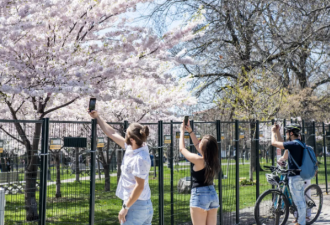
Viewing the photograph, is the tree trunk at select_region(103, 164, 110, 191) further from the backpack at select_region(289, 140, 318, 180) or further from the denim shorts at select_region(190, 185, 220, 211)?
the backpack at select_region(289, 140, 318, 180)

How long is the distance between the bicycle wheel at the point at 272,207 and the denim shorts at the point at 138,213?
11.9 feet

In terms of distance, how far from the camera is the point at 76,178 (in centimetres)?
575

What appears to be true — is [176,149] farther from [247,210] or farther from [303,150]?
[247,210]

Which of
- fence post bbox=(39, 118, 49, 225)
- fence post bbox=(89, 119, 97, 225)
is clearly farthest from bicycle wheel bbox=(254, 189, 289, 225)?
fence post bbox=(39, 118, 49, 225)

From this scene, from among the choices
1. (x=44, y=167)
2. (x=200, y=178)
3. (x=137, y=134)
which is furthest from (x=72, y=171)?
(x=137, y=134)

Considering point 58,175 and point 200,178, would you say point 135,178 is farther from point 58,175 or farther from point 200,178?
point 58,175

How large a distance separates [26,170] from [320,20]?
28.8 feet

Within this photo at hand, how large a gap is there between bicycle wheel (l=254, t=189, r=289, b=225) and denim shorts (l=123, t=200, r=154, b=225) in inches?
143

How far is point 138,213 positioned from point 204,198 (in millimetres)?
1170

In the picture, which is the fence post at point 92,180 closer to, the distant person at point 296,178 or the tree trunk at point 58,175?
the tree trunk at point 58,175

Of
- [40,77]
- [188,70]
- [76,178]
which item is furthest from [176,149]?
[188,70]

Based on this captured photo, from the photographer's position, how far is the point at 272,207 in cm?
722

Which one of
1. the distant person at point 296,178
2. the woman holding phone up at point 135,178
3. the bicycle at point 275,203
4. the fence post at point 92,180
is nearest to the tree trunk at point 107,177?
the fence post at point 92,180

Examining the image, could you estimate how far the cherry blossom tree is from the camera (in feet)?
25.7
